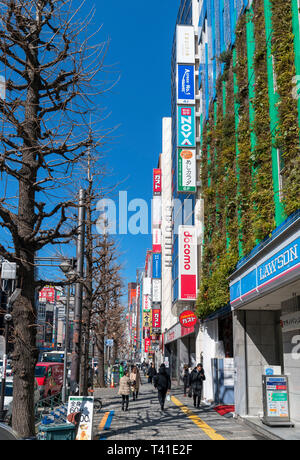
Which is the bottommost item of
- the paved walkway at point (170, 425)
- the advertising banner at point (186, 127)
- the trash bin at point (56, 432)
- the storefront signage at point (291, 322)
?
the paved walkway at point (170, 425)

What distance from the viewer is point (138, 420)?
48.9 feet

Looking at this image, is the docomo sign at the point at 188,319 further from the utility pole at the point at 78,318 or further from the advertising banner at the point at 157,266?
the advertising banner at the point at 157,266

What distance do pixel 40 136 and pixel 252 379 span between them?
10196 mm

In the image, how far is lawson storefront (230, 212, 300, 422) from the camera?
1038 cm

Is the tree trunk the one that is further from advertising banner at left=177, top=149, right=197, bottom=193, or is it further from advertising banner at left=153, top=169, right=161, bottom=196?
advertising banner at left=153, top=169, right=161, bottom=196

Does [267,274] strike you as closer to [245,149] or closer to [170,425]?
[245,149]

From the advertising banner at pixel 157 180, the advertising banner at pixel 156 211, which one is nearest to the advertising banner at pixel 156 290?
the advertising banner at pixel 156 211

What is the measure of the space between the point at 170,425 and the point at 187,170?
48.8 feet

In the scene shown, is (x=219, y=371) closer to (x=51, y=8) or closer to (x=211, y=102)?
(x=211, y=102)

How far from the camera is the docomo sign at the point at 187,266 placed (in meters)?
24.0

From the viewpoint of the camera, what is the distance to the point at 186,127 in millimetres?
26016

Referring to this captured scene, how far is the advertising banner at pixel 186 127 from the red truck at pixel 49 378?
45.4 feet

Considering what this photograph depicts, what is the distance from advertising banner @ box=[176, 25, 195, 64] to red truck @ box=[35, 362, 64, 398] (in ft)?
62.9

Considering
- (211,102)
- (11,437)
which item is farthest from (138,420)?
(211,102)
